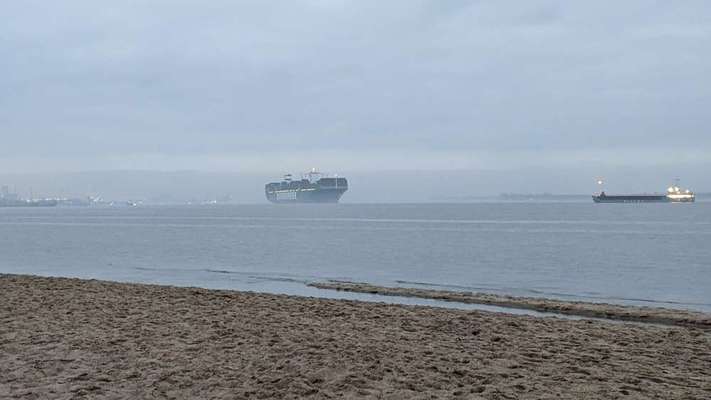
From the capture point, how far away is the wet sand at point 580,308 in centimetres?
1316

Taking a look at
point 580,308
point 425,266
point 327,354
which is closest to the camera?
point 327,354

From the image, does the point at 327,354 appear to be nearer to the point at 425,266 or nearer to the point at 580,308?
the point at 580,308

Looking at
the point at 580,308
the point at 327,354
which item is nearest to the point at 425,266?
the point at 580,308

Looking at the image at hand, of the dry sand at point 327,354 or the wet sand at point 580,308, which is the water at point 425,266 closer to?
the wet sand at point 580,308

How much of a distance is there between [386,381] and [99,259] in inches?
1172

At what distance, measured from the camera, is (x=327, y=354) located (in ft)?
25.8

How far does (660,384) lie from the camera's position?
6539 mm

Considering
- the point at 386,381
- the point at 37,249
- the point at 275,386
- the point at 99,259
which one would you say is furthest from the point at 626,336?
the point at 37,249

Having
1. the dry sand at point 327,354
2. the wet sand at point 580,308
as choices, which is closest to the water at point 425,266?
the wet sand at point 580,308

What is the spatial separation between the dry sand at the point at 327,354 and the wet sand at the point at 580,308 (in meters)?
2.49

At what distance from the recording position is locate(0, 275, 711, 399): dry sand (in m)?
6.29

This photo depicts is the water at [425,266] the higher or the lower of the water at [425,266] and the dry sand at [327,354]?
the lower

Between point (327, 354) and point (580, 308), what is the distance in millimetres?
8954

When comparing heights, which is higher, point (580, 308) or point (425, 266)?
point (580, 308)
